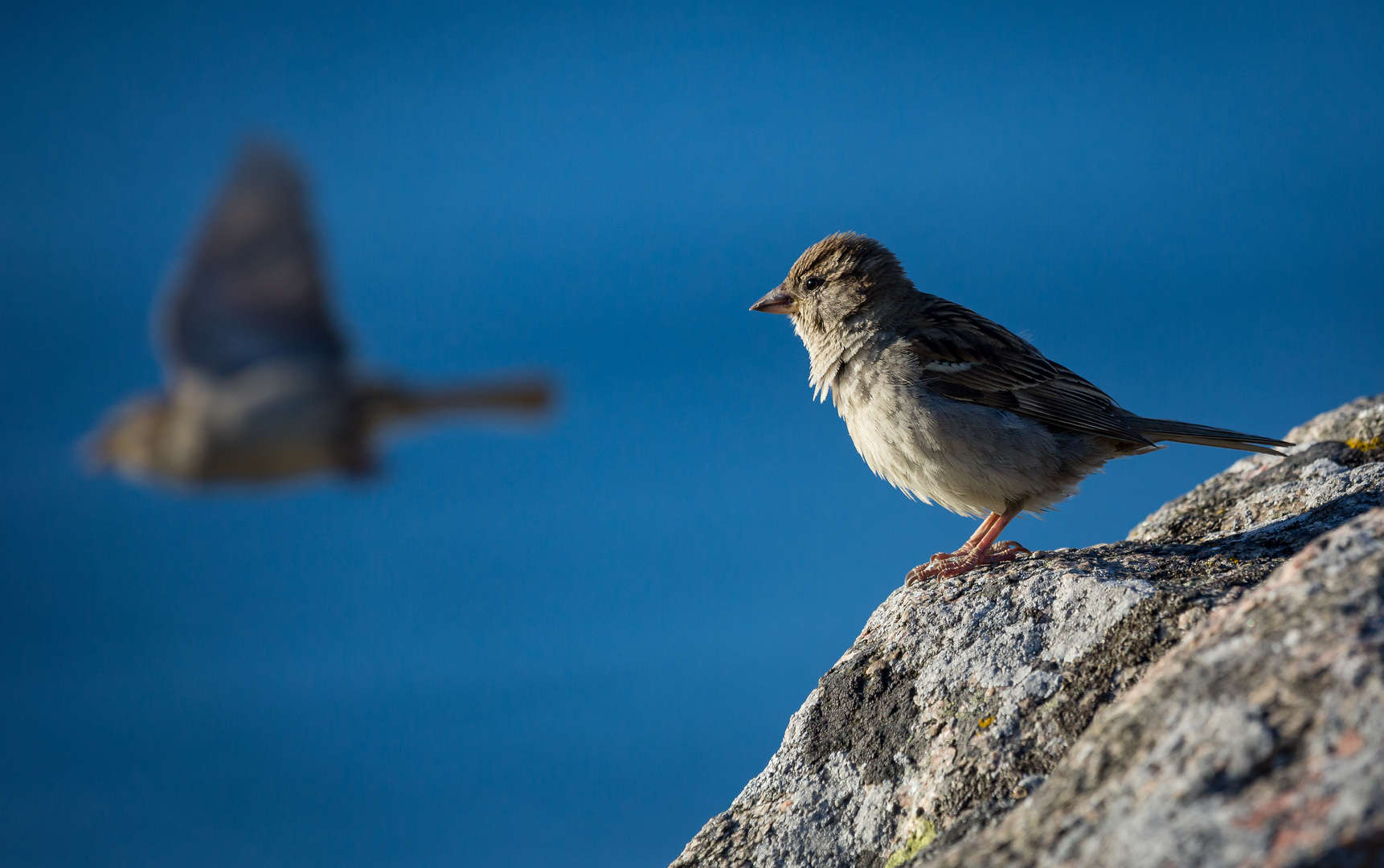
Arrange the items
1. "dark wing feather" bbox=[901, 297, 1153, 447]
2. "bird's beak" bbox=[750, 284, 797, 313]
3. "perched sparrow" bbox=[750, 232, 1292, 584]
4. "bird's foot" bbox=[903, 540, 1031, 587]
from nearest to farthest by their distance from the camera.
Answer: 1. "bird's foot" bbox=[903, 540, 1031, 587]
2. "perched sparrow" bbox=[750, 232, 1292, 584]
3. "dark wing feather" bbox=[901, 297, 1153, 447]
4. "bird's beak" bbox=[750, 284, 797, 313]

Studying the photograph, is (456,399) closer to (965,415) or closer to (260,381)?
(260,381)

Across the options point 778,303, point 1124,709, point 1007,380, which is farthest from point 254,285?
point 1007,380

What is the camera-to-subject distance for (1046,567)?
3418 mm

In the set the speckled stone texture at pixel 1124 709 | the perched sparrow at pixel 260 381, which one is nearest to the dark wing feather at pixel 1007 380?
the speckled stone texture at pixel 1124 709

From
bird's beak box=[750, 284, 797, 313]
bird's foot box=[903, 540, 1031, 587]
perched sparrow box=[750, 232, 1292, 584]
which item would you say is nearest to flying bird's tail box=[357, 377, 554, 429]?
bird's foot box=[903, 540, 1031, 587]

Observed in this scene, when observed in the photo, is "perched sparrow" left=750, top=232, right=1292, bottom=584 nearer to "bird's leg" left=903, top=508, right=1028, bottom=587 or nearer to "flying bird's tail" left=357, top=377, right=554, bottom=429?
"bird's leg" left=903, top=508, right=1028, bottom=587

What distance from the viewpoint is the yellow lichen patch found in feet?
8.16

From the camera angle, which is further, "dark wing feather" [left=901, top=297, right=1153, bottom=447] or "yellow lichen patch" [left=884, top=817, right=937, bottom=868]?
"dark wing feather" [left=901, top=297, right=1153, bottom=447]

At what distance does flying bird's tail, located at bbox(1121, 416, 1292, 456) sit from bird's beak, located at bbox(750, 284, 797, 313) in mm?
1982

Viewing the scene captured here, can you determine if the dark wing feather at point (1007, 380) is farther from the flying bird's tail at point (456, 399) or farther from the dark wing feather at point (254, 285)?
the dark wing feather at point (254, 285)

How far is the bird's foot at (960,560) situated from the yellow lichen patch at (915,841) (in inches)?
56.1

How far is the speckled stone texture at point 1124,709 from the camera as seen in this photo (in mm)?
1624

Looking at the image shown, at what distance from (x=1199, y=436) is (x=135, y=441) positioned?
4.64 metres

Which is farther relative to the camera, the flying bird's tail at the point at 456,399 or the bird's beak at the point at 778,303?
the bird's beak at the point at 778,303
